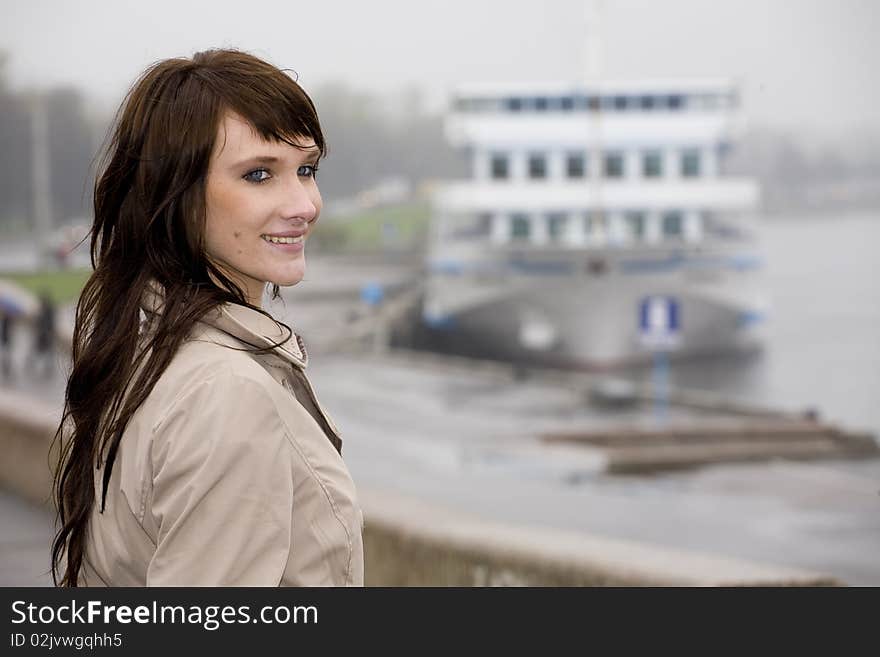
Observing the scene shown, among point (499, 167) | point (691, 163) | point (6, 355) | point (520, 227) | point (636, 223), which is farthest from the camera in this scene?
point (636, 223)

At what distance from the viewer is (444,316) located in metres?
42.8

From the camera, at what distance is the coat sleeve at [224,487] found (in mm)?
1123

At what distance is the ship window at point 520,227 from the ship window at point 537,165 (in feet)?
4.43

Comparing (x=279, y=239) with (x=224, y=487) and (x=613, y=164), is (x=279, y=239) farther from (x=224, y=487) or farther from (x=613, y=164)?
(x=613, y=164)

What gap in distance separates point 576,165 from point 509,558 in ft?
127

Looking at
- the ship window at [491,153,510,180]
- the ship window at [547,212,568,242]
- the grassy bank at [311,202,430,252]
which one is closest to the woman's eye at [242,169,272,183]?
the ship window at [491,153,510,180]

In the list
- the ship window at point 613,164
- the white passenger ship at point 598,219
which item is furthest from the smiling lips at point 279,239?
the ship window at point 613,164

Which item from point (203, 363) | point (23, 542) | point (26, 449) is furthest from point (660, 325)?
point (203, 363)

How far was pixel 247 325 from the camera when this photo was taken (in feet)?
4.03

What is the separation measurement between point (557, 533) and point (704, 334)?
3915 centimetres

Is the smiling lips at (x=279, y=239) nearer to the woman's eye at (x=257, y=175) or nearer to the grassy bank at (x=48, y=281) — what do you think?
the woman's eye at (x=257, y=175)

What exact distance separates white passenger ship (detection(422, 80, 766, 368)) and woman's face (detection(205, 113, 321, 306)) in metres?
38.6
